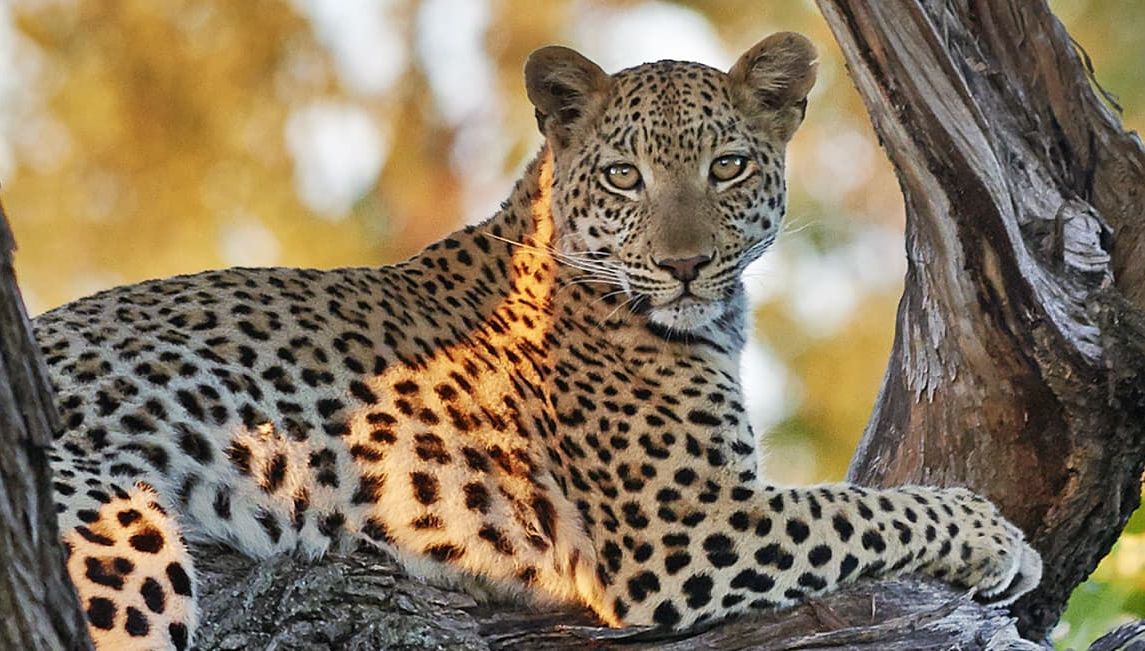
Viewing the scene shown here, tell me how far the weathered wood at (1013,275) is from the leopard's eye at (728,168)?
2.50ft

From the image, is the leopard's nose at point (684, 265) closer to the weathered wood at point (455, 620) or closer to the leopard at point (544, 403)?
the leopard at point (544, 403)

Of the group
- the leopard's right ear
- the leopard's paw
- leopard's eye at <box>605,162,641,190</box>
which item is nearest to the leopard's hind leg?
leopard's eye at <box>605,162,641,190</box>

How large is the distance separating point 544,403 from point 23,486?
372 cm

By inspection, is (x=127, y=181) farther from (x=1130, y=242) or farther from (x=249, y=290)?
(x=1130, y=242)

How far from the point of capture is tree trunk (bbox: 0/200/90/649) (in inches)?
128

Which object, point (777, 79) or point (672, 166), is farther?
point (777, 79)

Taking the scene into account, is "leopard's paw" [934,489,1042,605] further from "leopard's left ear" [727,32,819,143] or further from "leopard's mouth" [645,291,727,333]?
"leopard's left ear" [727,32,819,143]

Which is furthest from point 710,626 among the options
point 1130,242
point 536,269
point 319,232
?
point 319,232

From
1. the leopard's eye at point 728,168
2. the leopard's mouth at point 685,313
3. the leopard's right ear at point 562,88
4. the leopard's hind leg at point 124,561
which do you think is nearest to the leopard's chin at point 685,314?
the leopard's mouth at point 685,313

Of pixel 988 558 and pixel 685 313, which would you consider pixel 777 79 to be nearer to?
pixel 685 313

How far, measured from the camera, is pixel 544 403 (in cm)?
689

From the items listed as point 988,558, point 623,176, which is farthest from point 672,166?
point 988,558

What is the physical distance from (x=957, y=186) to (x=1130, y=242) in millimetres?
991

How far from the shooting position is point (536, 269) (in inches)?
286
